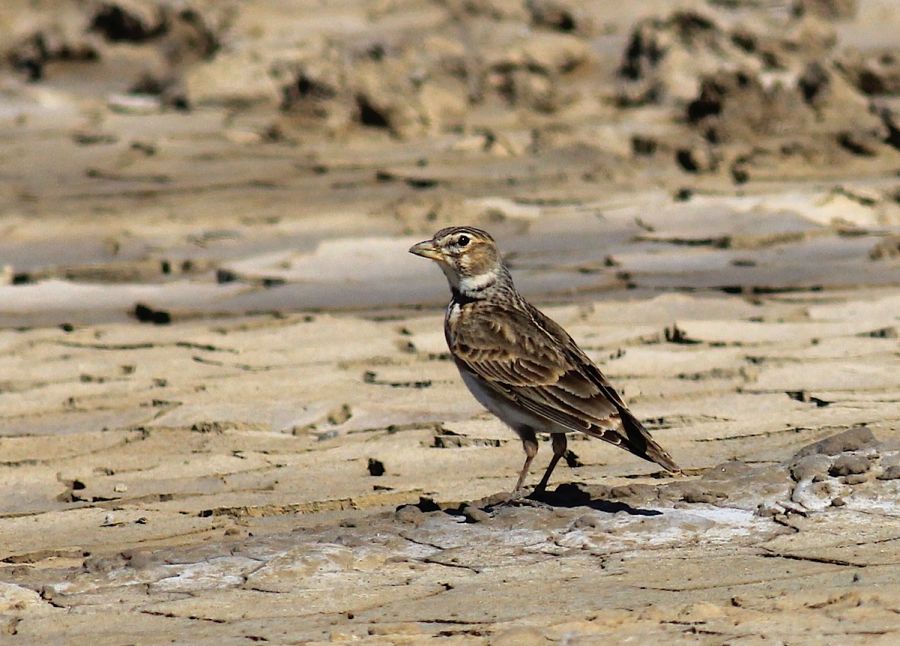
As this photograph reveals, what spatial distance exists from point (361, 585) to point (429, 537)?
1.29ft

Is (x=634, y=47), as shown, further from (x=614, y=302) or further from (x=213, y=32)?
(x=614, y=302)

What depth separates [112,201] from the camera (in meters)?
10.3

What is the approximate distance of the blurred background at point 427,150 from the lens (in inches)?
342

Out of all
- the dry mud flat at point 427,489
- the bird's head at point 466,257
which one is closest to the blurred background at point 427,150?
the dry mud flat at point 427,489

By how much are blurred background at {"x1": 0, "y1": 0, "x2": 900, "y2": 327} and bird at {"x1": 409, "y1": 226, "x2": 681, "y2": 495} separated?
2.29 metres

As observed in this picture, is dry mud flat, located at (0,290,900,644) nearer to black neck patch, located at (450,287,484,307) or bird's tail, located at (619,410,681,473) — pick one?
bird's tail, located at (619,410,681,473)

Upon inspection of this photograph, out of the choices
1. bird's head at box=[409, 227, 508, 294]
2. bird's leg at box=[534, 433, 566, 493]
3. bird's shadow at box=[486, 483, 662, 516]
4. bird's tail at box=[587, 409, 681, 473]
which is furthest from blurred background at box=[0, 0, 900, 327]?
bird's tail at box=[587, 409, 681, 473]

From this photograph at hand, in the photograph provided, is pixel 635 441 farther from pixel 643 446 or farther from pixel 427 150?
pixel 427 150

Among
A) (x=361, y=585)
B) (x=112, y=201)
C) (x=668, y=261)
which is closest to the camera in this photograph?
(x=361, y=585)

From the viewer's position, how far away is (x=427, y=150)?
442 inches

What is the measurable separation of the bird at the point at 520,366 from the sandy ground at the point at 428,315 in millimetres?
224

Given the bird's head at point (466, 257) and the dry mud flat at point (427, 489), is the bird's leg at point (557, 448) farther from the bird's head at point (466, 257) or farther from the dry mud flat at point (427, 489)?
the bird's head at point (466, 257)

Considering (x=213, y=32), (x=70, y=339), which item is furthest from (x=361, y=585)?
(x=213, y=32)

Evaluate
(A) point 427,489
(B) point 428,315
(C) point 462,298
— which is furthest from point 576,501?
(B) point 428,315
